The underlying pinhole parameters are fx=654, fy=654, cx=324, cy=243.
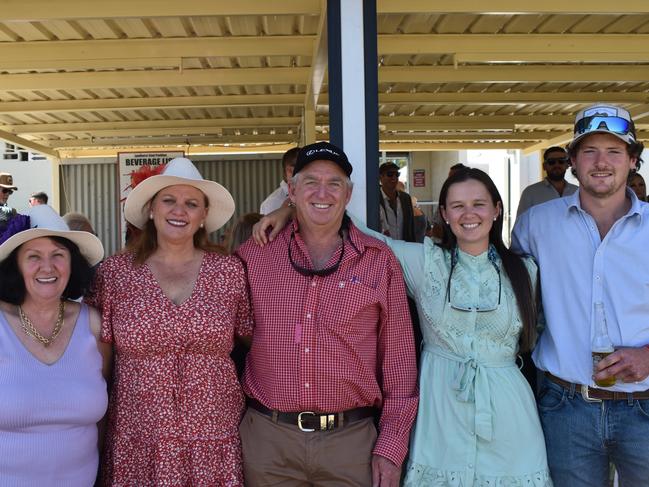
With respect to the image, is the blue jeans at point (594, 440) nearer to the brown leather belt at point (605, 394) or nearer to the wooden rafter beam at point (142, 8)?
the brown leather belt at point (605, 394)

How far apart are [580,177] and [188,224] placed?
159 centimetres

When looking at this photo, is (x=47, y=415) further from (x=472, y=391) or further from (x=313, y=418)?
(x=472, y=391)

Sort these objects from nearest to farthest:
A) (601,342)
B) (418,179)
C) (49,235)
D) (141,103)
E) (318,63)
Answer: (601,342)
(49,235)
(318,63)
(141,103)
(418,179)

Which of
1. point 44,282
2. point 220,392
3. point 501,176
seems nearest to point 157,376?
point 220,392

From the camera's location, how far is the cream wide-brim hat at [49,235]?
8.02 feet

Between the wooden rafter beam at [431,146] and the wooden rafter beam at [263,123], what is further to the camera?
the wooden rafter beam at [431,146]

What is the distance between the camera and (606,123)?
256 centimetres

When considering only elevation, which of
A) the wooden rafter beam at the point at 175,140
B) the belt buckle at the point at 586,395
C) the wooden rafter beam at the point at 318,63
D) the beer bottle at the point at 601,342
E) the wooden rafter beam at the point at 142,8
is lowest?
the belt buckle at the point at 586,395

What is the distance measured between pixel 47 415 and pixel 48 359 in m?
0.20

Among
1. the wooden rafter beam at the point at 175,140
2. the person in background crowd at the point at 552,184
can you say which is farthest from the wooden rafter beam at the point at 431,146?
the person in background crowd at the point at 552,184

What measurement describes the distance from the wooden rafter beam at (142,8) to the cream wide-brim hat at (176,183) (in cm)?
219

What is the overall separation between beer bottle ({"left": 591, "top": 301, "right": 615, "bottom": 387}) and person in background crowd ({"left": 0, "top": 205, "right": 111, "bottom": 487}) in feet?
6.03

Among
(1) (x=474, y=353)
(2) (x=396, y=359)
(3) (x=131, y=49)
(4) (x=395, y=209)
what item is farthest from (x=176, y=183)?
(4) (x=395, y=209)

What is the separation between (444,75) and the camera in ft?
22.1
